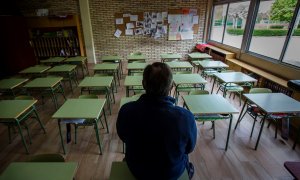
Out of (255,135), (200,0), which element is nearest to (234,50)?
(200,0)

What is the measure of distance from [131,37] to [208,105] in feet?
18.2

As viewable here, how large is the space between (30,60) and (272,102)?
776 cm

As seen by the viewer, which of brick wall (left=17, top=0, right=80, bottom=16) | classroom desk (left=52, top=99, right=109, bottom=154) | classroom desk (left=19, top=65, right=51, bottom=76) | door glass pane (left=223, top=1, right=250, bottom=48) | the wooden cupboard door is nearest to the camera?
classroom desk (left=52, top=99, right=109, bottom=154)

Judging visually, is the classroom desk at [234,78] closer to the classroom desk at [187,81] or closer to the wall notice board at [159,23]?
the classroom desk at [187,81]

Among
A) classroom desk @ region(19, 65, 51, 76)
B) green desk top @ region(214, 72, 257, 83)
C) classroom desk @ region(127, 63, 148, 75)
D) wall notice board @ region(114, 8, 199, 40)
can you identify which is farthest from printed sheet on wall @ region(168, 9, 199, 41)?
classroom desk @ region(19, 65, 51, 76)

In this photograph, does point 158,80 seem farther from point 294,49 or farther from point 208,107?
point 294,49

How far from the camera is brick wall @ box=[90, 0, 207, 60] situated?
6.74m

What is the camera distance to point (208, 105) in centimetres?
242

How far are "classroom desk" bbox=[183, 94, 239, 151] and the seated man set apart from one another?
1.17 m

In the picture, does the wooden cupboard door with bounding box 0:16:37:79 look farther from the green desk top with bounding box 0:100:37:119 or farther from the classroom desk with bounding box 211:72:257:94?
the classroom desk with bounding box 211:72:257:94

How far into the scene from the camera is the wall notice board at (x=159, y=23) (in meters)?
6.90

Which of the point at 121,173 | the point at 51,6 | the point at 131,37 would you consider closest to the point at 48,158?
the point at 121,173

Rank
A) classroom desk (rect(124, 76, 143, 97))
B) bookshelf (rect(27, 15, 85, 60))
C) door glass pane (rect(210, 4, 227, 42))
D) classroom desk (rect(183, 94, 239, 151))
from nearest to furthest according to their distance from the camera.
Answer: classroom desk (rect(183, 94, 239, 151))
classroom desk (rect(124, 76, 143, 97))
door glass pane (rect(210, 4, 227, 42))
bookshelf (rect(27, 15, 85, 60))

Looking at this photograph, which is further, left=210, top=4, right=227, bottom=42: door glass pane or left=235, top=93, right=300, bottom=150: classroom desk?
left=210, top=4, right=227, bottom=42: door glass pane
